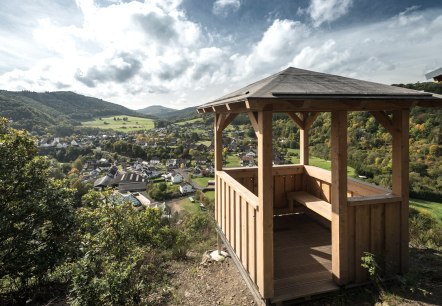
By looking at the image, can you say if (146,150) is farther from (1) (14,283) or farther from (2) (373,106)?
(2) (373,106)

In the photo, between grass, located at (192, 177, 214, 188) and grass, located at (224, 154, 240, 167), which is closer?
grass, located at (224, 154, 240, 167)

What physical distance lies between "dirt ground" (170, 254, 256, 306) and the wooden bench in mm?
1989

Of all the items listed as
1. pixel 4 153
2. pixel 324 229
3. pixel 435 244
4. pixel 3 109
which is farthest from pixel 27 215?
pixel 3 109

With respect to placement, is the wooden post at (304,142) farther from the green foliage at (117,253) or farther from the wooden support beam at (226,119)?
the green foliage at (117,253)

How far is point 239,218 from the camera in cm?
477

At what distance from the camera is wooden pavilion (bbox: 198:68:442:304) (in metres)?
3.51

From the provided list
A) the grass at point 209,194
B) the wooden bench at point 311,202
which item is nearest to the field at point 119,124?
the grass at point 209,194

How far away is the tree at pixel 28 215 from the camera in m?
6.31

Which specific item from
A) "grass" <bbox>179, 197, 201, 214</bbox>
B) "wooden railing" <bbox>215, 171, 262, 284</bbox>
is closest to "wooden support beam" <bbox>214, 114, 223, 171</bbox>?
"wooden railing" <bbox>215, 171, 262, 284</bbox>

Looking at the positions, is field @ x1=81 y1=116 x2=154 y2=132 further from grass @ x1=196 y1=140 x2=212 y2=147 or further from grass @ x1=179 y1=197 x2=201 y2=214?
grass @ x1=179 y1=197 x2=201 y2=214

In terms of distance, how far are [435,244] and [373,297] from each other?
387 cm

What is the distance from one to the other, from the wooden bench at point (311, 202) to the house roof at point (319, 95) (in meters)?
2.09

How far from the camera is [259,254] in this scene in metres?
3.76

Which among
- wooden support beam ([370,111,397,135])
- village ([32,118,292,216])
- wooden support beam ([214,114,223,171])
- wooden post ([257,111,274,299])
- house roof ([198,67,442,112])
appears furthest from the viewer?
village ([32,118,292,216])
